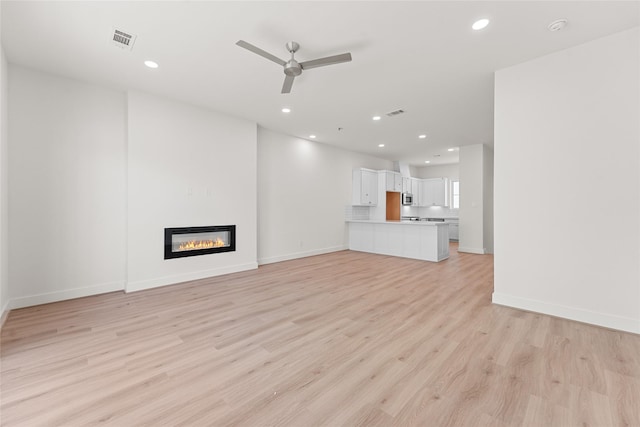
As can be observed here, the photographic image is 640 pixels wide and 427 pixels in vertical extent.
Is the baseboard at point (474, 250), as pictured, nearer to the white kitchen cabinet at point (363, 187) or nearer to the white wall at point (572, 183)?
the white kitchen cabinet at point (363, 187)

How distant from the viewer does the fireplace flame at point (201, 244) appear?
14.8 ft

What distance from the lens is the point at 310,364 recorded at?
81.6 inches

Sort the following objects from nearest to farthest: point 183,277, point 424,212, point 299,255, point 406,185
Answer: point 183,277 < point 299,255 < point 406,185 < point 424,212

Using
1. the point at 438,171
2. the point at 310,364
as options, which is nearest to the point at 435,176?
the point at 438,171

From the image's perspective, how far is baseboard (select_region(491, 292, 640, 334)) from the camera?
2.59 meters

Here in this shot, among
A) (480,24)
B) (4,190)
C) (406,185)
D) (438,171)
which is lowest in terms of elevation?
(4,190)

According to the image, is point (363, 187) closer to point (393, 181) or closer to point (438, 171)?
point (393, 181)

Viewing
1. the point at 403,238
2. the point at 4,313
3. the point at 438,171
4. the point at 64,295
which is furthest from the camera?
the point at 438,171

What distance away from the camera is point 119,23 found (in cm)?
252

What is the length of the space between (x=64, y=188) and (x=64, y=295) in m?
1.43

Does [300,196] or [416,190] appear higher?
[416,190]

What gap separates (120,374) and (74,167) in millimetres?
3123

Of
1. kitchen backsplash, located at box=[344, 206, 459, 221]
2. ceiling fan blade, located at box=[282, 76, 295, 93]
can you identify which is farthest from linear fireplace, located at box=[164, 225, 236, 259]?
kitchen backsplash, located at box=[344, 206, 459, 221]

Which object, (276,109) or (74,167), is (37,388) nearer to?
(74,167)
